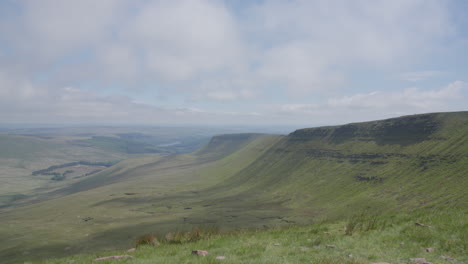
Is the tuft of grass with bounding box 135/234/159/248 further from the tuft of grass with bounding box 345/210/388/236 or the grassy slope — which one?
the grassy slope

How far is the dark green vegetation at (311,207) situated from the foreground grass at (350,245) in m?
0.06

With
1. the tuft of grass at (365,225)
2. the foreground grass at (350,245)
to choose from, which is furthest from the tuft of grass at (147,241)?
the tuft of grass at (365,225)

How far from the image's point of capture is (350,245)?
13.4m

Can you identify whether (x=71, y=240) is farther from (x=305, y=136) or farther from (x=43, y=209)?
(x=305, y=136)

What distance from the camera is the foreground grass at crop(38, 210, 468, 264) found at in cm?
1131

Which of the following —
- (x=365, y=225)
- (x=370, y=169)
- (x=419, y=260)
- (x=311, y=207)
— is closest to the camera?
(x=419, y=260)

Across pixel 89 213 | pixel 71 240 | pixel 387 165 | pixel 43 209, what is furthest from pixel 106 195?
pixel 387 165

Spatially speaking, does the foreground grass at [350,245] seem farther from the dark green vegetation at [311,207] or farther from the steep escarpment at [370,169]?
the steep escarpment at [370,169]

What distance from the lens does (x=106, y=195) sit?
529 feet

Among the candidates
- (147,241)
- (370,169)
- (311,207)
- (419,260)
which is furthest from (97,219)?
(370,169)

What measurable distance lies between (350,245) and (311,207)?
10105 cm

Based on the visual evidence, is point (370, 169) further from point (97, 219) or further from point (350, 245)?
point (350, 245)

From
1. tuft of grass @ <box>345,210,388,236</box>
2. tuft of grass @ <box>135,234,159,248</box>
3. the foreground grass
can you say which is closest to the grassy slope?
tuft of grass @ <box>135,234,159,248</box>

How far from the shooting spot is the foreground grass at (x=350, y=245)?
37.1ft
